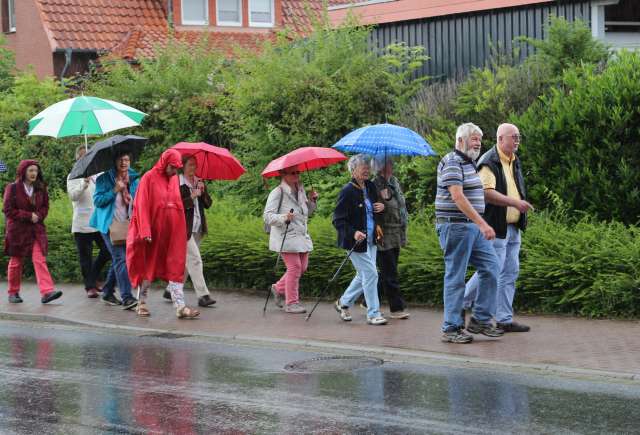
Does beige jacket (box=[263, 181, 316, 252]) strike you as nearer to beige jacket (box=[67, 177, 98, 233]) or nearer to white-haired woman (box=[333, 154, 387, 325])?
white-haired woman (box=[333, 154, 387, 325])

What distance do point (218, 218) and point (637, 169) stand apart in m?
5.81

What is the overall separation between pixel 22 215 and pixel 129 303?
6.45 ft

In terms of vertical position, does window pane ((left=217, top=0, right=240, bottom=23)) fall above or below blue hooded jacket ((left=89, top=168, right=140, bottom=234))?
above

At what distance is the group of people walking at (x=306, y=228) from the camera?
10672 millimetres

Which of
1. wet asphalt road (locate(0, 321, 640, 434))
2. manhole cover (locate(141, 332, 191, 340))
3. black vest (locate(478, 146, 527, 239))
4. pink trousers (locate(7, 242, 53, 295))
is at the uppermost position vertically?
black vest (locate(478, 146, 527, 239))

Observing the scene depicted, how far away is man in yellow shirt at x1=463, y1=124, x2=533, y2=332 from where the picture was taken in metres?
10.8

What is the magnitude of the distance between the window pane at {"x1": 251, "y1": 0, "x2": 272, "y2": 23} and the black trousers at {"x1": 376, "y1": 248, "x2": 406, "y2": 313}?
25.3 metres

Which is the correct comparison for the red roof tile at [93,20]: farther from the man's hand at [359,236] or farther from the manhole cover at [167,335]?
the man's hand at [359,236]

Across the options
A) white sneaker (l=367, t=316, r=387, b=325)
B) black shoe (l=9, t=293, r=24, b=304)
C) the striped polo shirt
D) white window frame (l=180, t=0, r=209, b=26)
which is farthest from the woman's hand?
white window frame (l=180, t=0, r=209, b=26)

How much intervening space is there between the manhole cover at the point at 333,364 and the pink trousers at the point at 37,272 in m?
5.51

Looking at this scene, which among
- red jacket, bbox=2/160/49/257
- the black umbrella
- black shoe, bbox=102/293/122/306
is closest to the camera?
the black umbrella

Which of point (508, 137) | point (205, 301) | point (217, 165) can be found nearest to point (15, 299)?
point (205, 301)

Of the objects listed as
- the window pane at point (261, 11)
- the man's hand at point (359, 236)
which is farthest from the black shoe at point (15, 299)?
the window pane at point (261, 11)

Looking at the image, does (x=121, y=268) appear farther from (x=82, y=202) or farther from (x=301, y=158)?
(x=301, y=158)
